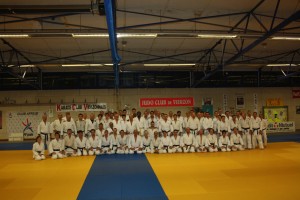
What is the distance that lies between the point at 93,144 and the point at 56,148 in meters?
1.52

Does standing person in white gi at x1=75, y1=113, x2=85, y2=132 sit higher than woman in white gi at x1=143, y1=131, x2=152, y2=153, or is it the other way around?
standing person in white gi at x1=75, y1=113, x2=85, y2=132

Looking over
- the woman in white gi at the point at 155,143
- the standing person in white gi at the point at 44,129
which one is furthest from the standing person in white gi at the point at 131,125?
the standing person in white gi at the point at 44,129

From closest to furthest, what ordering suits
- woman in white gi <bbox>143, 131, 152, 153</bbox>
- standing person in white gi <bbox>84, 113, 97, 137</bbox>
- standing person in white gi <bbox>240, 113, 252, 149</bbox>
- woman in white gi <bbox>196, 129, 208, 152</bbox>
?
woman in white gi <bbox>143, 131, 152, 153</bbox> → woman in white gi <bbox>196, 129, 208, 152</bbox> → standing person in white gi <bbox>84, 113, 97, 137</bbox> → standing person in white gi <bbox>240, 113, 252, 149</bbox>

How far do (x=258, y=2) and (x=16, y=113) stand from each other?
15920 millimetres

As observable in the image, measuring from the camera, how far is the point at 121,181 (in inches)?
278

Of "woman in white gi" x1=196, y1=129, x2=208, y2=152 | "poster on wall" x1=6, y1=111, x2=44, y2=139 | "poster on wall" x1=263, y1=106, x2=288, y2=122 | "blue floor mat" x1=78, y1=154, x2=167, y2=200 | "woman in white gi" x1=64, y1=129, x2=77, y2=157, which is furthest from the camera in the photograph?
"poster on wall" x1=263, y1=106, x2=288, y2=122

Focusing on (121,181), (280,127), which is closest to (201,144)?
(121,181)

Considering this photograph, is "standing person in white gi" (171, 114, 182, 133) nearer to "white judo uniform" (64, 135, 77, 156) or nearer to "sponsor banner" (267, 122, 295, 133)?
"white judo uniform" (64, 135, 77, 156)

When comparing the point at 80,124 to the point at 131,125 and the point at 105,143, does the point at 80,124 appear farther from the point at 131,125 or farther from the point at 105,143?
the point at 131,125

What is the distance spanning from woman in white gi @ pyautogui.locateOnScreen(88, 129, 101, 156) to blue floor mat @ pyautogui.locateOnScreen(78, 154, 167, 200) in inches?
51.2

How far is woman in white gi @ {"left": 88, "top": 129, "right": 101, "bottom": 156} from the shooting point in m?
11.1

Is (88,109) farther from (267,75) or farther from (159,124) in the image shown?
(267,75)

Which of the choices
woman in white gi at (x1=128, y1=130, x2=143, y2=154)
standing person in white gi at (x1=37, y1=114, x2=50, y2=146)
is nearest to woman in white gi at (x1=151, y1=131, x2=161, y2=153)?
woman in white gi at (x1=128, y1=130, x2=143, y2=154)

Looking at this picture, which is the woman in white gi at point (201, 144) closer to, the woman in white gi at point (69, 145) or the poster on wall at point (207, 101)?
the woman in white gi at point (69, 145)
